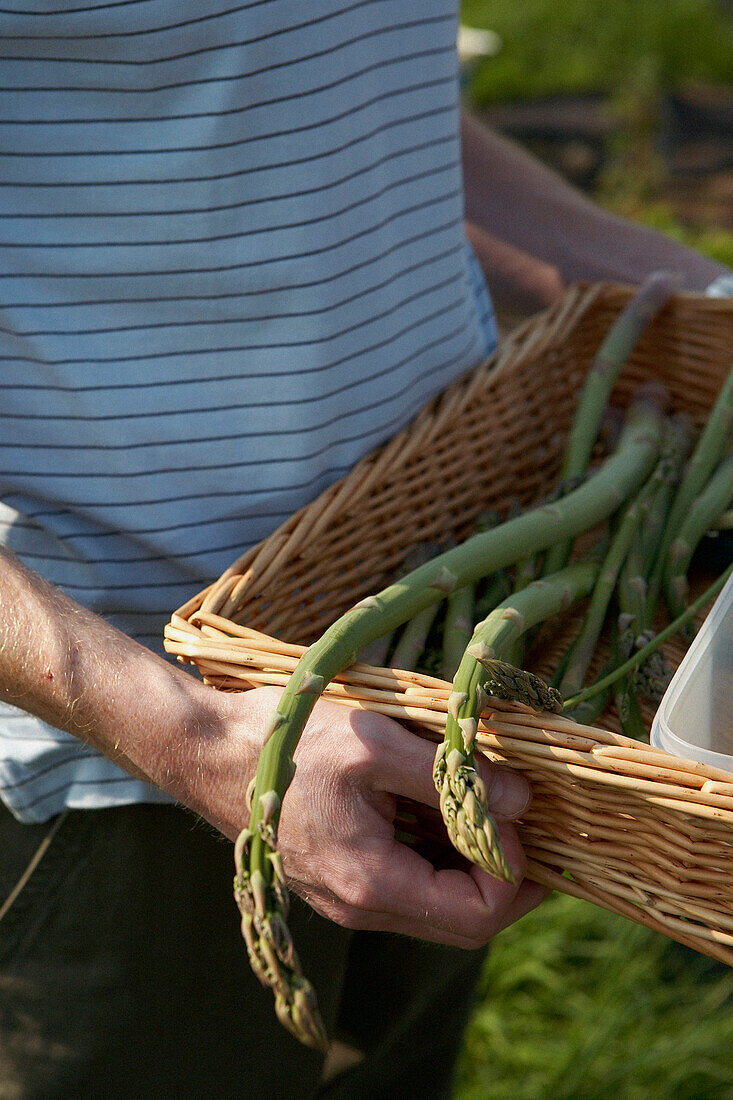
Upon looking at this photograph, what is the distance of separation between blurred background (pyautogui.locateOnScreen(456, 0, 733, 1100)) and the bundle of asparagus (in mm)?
618

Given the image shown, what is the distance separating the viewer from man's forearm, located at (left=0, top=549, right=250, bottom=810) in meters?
0.73

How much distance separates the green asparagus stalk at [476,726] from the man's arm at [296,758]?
51 millimetres

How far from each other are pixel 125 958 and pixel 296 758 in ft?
1.47

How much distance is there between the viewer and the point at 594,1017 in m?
1.62

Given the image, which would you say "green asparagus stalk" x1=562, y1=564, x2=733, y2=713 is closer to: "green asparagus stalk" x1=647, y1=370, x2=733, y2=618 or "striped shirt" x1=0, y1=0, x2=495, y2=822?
"green asparagus stalk" x1=647, y1=370, x2=733, y2=618

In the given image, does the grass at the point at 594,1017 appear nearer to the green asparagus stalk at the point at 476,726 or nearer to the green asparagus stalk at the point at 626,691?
the green asparagus stalk at the point at 626,691

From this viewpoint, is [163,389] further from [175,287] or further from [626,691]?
[626,691]

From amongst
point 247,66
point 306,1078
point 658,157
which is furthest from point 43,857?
point 658,157

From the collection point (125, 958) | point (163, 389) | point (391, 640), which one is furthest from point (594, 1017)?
point (163, 389)

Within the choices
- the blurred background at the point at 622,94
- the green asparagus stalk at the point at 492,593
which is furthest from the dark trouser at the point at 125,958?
the blurred background at the point at 622,94

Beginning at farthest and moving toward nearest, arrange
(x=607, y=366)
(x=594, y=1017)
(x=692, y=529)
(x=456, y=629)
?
1. (x=594, y=1017)
2. (x=607, y=366)
3. (x=692, y=529)
4. (x=456, y=629)

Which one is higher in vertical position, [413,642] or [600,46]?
[413,642]

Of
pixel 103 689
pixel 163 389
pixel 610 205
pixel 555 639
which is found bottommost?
pixel 610 205

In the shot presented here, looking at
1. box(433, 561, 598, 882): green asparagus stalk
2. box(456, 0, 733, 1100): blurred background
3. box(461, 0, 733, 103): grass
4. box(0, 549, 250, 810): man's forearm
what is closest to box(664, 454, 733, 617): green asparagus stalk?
box(433, 561, 598, 882): green asparagus stalk
